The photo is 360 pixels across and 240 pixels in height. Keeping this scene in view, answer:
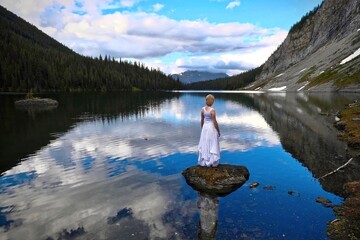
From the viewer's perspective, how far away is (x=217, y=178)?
1675 cm

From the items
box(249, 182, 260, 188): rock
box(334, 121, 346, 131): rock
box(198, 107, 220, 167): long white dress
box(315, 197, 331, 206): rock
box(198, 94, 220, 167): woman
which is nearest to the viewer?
box(315, 197, 331, 206): rock

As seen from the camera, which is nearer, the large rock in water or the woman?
the large rock in water

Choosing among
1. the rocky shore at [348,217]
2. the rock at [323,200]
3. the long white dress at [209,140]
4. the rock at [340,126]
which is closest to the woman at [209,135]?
the long white dress at [209,140]

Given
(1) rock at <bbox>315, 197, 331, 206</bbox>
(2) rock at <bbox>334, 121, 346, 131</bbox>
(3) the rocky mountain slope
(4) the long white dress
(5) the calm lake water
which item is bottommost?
(5) the calm lake water

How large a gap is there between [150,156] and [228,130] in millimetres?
16841

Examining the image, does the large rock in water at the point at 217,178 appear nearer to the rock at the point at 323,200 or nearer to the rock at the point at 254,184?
the rock at the point at 254,184

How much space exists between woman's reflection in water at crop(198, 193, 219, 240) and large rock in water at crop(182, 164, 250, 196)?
2.23 feet

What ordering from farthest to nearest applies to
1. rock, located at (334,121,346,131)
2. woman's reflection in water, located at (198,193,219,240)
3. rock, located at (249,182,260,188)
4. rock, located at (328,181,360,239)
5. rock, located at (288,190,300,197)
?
rock, located at (334,121,346,131) < rock, located at (249,182,260,188) < rock, located at (288,190,300,197) < woman's reflection in water, located at (198,193,219,240) < rock, located at (328,181,360,239)

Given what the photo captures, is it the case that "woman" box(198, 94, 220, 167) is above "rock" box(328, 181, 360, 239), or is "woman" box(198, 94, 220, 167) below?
above

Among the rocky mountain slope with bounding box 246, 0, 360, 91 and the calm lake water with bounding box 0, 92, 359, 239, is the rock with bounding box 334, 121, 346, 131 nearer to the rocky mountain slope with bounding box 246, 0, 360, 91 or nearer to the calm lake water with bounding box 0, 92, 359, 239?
the calm lake water with bounding box 0, 92, 359, 239

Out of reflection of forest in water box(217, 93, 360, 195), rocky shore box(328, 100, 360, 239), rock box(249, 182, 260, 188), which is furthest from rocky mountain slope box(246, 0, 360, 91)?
rock box(249, 182, 260, 188)

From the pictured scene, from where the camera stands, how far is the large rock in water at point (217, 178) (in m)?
16.2

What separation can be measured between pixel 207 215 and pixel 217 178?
368 centimetres

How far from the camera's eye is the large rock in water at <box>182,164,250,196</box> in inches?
636
